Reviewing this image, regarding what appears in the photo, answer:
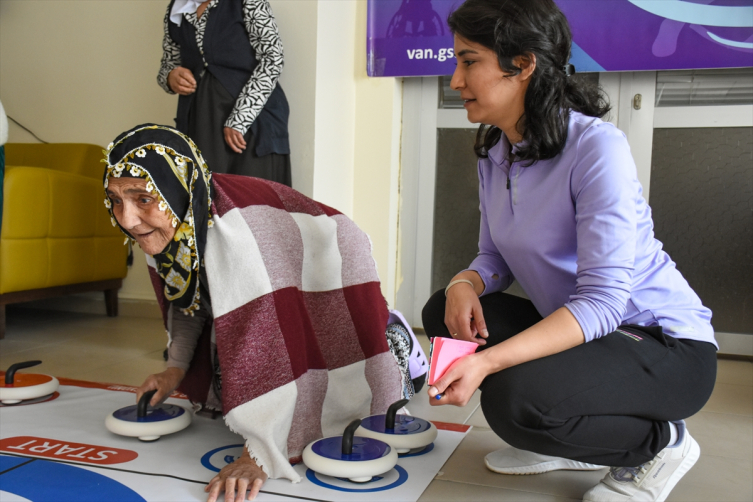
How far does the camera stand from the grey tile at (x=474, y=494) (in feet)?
4.00

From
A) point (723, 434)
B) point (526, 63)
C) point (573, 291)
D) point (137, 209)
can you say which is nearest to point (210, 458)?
point (137, 209)

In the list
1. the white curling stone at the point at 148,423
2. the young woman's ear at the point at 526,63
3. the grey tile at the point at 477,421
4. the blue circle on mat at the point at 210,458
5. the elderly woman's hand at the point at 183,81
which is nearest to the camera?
the young woman's ear at the point at 526,63

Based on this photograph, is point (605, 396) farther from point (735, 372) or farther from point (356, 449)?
point (735, 372)

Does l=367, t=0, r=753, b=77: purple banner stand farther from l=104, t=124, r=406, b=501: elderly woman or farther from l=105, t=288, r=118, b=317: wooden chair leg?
l=105, t=288, r=118, b=317: wooden chair leg

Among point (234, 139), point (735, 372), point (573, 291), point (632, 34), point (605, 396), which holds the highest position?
point (632, 34)

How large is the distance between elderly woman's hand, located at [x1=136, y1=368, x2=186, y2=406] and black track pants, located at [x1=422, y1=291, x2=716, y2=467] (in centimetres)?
73

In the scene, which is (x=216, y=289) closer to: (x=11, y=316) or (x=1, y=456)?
(x=1, y=456)

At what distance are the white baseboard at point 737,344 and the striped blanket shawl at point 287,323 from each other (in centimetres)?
158

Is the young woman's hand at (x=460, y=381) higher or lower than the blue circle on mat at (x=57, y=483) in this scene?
higher

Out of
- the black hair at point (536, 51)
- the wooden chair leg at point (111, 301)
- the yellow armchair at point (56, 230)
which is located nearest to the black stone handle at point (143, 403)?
the black hair at point (536, 51)

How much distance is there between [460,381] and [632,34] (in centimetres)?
190

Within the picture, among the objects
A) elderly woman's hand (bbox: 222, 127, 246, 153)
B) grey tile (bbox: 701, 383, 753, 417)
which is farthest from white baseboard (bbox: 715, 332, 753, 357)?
elderly woman's hand (bbox: 222, 127, 246, 153)

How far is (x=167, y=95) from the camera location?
2930 mm

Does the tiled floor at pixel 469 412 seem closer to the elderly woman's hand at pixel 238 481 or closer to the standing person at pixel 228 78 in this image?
the elderly woman's hand at pixel 238 481
